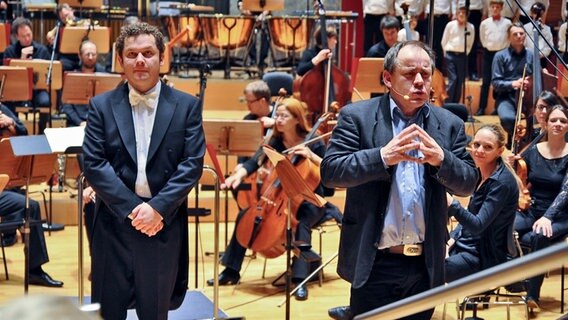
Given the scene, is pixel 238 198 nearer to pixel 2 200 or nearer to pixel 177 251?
pixel 2 200

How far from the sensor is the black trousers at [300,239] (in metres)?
6.14

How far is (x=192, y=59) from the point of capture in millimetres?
12039

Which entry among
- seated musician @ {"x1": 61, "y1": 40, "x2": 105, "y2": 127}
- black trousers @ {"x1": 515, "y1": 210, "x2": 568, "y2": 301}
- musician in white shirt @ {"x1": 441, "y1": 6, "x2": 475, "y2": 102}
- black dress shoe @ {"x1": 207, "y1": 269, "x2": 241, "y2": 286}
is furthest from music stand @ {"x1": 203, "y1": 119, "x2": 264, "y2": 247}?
musician in white shirt @ {"x1": 441, "y1": 6, "x2": 475, "y2": 102}

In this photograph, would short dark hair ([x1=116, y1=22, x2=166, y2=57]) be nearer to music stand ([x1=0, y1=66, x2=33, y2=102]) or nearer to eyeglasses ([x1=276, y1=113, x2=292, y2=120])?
eyeglasses ([x1=276, y1=113, x2=292, y2=120])

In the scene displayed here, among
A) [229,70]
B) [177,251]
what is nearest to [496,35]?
[229,70]

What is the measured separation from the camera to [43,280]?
6.24 m

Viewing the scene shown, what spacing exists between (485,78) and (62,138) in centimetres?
626

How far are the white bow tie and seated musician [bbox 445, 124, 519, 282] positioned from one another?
6.34 feet

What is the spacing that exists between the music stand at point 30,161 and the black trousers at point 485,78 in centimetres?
539

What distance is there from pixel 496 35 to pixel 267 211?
513 cm

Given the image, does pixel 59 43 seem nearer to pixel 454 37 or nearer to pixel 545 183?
pixel 454 37

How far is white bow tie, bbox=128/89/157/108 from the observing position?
3.54 m

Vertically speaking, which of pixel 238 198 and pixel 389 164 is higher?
pixel 389 164

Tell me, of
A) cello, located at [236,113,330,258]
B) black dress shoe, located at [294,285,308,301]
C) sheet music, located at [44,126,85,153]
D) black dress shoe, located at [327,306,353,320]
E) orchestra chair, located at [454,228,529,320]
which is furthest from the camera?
black dress shoe, located at [294,285,308,301]
